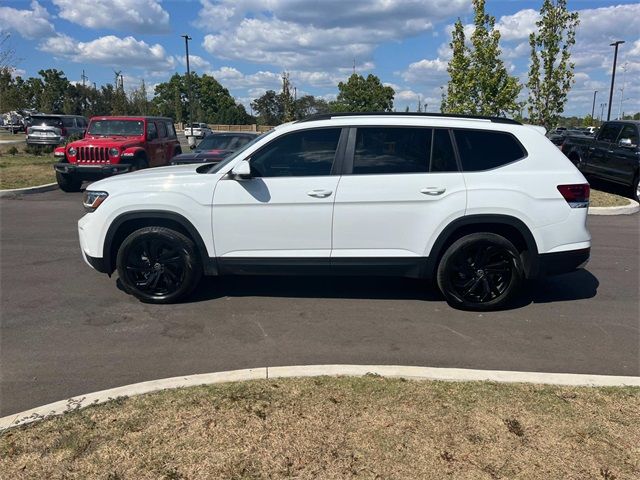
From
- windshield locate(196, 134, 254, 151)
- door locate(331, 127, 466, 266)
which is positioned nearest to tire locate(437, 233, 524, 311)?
door locate(331, 127, 466, 266)

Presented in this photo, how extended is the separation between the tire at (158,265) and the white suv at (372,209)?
13 mm

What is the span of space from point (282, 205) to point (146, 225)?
141 centimetres

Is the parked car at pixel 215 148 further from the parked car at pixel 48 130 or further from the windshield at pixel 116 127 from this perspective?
the parked car at pixel 48 130

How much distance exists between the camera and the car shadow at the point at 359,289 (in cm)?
569

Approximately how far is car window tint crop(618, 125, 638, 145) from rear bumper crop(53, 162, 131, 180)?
1178 cm

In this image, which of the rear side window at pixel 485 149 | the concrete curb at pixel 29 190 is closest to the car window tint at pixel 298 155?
the rear side window at pixel 485 149

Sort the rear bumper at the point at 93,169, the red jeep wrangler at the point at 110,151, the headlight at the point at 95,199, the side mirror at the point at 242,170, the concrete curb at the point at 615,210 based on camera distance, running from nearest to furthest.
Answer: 1. the side mirror at the point at 242,170
2. the headlight at the point at 95,199
3. the concrete curb at the point at 615,210
4. the rear bumper at the point at 93,169
5. the red jeep wrangler at the point at 110,151

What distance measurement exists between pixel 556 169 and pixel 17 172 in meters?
16.3

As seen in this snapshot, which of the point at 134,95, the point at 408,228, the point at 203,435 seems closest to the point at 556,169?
the point at 408,228

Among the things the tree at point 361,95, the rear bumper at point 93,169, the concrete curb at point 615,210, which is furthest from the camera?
the tree at point 361,95

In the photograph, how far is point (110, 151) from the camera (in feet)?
42.0

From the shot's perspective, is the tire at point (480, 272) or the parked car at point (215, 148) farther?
the parked car at point (215, 148)

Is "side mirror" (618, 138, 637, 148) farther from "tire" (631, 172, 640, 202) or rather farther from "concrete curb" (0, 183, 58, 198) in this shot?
"concrete curb" (0, 183, 58, 198)

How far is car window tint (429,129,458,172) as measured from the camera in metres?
5.14
